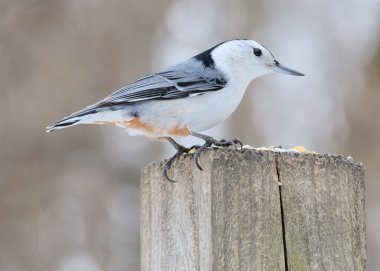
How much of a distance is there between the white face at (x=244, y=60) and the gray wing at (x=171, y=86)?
8 cm

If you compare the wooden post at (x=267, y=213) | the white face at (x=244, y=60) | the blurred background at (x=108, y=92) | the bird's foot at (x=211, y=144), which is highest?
the blurred background at (x=108, y=92)

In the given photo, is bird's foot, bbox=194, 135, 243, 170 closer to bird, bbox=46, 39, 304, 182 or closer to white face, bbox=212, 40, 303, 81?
bird, bbox=46, 39, 304, 182

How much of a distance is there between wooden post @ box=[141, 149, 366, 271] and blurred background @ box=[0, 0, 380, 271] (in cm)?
386

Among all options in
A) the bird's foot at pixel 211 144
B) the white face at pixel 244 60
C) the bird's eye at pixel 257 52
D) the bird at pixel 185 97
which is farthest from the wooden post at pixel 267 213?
the bird's eye at pixel 257 52

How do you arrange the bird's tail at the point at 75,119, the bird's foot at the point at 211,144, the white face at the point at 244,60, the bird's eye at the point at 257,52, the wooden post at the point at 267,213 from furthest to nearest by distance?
the bird's eye at the point at 257,52 < the white face at the point at 244,60 < the bird's tail at the point at 75,119 < the bird's foot at the point at 211,144 < the wooden post at the point at 267,213

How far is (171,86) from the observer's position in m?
3.07

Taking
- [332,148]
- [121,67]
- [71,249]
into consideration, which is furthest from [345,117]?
[71,249]

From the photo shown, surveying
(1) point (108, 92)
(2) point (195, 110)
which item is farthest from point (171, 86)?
(1) point (108, 92)

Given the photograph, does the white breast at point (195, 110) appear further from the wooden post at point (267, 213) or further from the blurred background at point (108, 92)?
the blurred background at point (108, 92)

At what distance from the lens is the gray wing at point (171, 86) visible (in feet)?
9.87

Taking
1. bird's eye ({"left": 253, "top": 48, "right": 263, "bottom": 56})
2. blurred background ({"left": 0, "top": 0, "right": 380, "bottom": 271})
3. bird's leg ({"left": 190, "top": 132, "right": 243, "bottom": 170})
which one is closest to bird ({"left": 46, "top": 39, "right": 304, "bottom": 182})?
bird's eye ({"left": 253, "top": 48, "right": 263, "bottom": 56})

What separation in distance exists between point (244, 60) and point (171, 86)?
1.20 ft

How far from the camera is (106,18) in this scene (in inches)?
262

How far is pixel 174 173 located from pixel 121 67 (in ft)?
14.9
